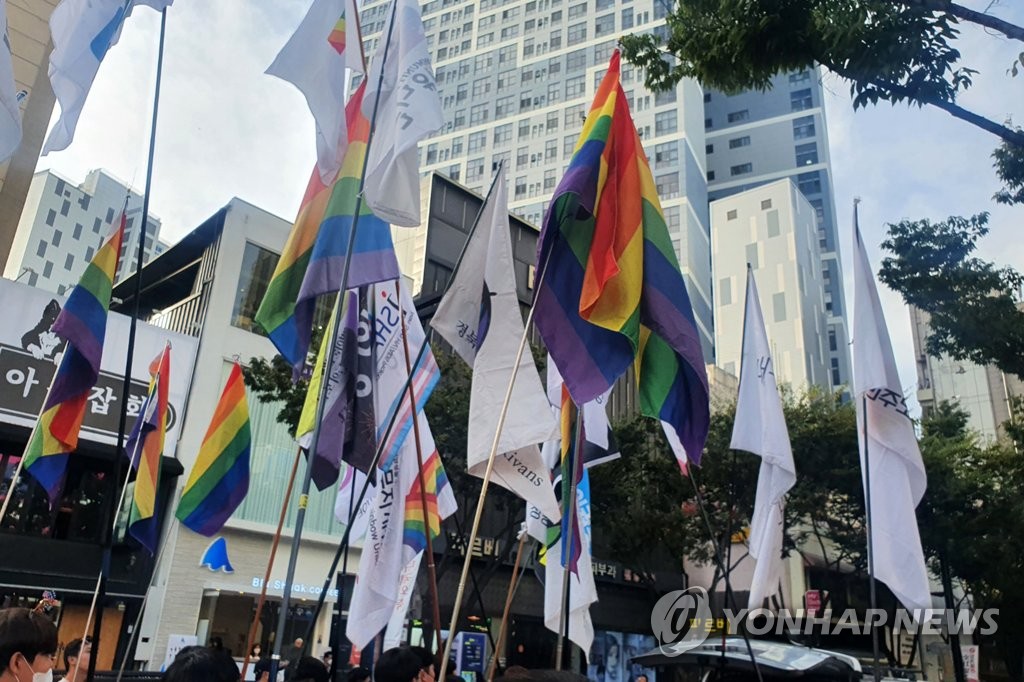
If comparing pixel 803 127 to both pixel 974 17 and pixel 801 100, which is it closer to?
pixel 801 100

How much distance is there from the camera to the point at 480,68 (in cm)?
7306

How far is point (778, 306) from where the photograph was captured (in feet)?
201

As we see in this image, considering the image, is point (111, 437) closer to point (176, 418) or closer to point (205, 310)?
point (176, 418)

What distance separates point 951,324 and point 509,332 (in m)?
9.07

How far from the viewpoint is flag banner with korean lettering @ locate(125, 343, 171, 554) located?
8039 millimetres

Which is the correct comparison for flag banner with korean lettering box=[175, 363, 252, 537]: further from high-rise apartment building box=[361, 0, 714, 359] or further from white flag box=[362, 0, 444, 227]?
high-rise apartment building box=[361, 0, 714, 359]

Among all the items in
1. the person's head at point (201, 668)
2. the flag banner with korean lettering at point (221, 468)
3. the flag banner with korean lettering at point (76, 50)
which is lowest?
the person's head at point (201, 668)

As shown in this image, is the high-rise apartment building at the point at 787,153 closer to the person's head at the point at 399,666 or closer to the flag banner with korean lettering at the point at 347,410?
the flag banner with korean lettering at the point at 347,410

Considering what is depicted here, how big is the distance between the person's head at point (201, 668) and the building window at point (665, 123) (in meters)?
62.6

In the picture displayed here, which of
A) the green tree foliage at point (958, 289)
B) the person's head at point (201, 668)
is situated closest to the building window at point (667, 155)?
the green tree foliage at point (958, 289)

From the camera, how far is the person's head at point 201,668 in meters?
2.91

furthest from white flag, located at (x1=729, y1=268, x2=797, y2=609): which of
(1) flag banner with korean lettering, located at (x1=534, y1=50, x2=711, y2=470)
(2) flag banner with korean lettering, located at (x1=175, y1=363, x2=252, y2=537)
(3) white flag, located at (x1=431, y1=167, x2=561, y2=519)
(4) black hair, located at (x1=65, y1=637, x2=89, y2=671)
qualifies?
(4) black hair, located at (x1=65, y1=637, x2=89, y2=671)

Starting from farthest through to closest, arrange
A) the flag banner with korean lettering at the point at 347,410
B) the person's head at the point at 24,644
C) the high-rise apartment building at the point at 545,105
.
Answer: the high-rise apartment building at the point at 545,105 < the flag banner with korean lettering at the point at 347,410 < the person's head at the point at 24,644

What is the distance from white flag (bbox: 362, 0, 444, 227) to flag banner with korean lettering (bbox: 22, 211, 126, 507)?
2352 millimetres
